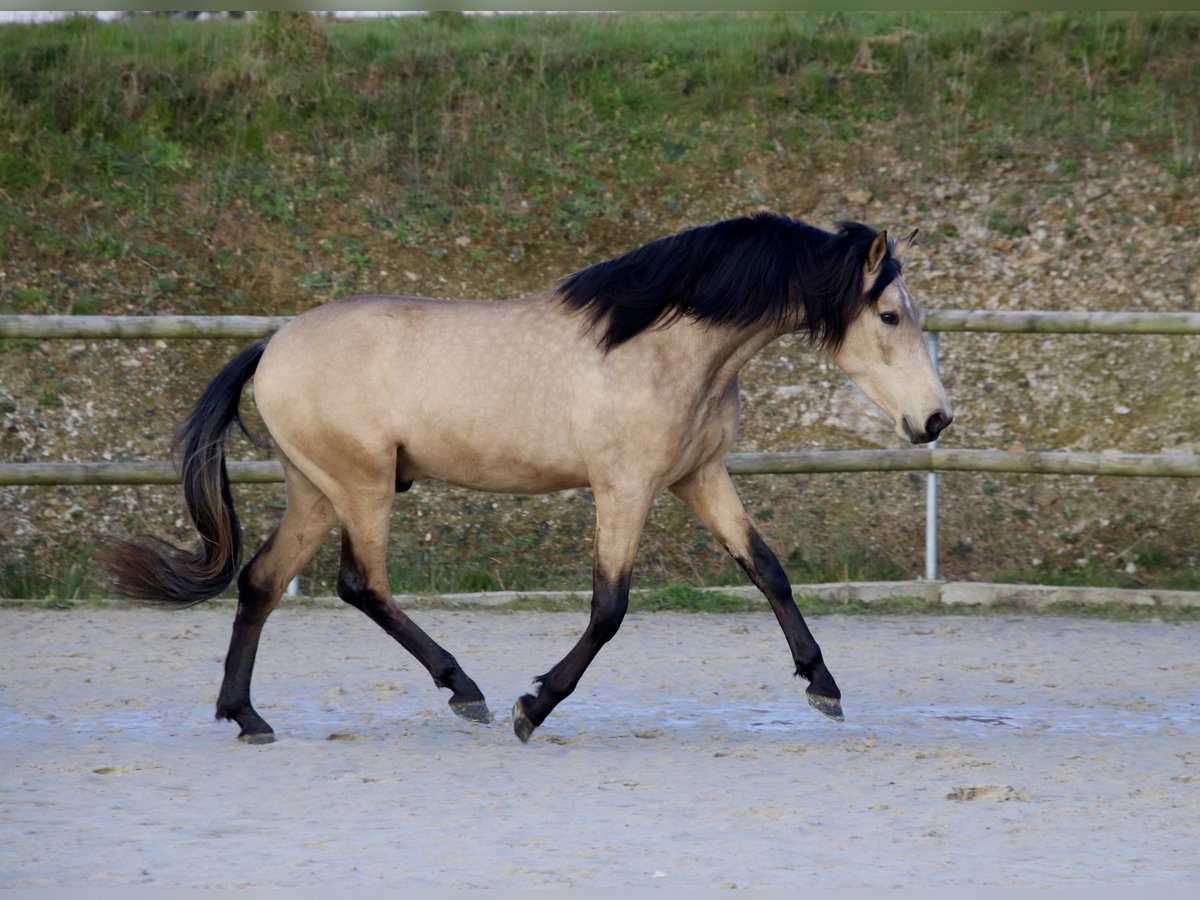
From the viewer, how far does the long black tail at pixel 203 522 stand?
16.4 feet

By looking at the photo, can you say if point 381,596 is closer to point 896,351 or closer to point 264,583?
point 264,583

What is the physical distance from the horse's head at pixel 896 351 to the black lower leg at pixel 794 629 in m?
0.62

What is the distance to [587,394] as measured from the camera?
464cm

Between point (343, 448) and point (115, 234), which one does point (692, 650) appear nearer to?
point (343, 448)

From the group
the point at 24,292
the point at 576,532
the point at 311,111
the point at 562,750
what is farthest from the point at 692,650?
the point at 311,111

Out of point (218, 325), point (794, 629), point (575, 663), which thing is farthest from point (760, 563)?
point (218, 325)

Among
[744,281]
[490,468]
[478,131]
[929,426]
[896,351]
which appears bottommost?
[490,468]

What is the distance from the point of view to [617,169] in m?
12.0

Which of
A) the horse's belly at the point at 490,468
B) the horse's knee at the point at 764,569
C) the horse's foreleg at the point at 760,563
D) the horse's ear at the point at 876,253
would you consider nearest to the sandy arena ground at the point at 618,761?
the horse's foreleg at the point at 760,563

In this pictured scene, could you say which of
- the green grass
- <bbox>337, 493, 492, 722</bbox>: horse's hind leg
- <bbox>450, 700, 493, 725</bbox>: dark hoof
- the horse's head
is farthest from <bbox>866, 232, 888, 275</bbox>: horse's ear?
the green grass

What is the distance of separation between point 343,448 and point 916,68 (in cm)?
940

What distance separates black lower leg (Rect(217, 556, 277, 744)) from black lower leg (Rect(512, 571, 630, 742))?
793 millimetres

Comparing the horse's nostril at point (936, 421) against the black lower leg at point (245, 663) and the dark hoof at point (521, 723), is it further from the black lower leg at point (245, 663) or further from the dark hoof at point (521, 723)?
the black lower leg at point (245, 663)

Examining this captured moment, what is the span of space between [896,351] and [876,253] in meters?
0.30
